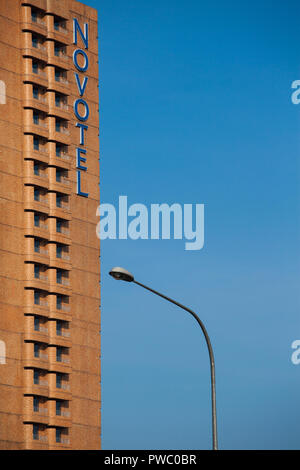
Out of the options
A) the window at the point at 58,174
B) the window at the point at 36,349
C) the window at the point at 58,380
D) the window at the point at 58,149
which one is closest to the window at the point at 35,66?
the window at the point at 58,149

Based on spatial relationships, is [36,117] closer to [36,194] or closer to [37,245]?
[36,194]

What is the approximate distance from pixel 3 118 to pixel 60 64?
9692 mm

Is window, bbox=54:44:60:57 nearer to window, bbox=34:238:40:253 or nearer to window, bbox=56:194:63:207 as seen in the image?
window, bbox=56:194:63:207

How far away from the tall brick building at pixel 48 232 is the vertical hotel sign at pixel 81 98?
3.8 inches

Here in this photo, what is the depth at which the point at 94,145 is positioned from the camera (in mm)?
114500

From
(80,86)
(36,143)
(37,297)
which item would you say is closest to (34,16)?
(80,86)

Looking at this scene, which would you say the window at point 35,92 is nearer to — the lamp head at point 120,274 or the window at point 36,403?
the window at point 36,403

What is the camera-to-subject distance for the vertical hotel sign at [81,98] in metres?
112

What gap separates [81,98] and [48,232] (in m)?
14.5

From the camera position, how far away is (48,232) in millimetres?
107688
